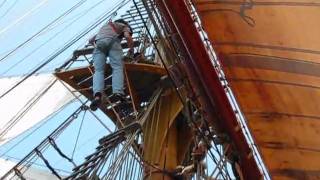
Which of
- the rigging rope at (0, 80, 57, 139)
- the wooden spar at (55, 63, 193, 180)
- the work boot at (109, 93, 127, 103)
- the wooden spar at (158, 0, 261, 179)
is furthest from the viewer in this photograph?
the rigging rope at (0, 80, 57, 139)

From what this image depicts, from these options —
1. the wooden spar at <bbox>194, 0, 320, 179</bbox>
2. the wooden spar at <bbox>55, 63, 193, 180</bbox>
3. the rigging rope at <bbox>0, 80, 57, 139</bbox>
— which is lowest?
the wooden spar at <bbox>194, 0, 320, 179</bbox>

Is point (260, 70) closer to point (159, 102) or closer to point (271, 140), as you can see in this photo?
point (271, 140)

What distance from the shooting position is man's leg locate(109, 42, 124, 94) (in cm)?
559

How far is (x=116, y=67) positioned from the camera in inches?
223

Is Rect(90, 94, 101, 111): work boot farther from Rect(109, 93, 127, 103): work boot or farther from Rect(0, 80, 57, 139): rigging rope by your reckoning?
Rect(0, 80, 57, 139): rigging rope

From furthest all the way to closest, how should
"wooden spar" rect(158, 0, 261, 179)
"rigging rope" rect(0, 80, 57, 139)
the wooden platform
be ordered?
1. "rigging rope" rect(0, 80, 57, 139)
2. the wooden platform
3. "wooden spar" rect(158, 0, 261, 179)

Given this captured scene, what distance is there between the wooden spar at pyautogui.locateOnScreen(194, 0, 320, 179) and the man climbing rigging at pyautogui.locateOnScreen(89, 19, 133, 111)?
4.09 feet

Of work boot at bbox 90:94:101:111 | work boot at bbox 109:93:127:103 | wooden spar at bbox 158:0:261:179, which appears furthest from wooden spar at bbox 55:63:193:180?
wooden spar at bbox 158:0:261:179

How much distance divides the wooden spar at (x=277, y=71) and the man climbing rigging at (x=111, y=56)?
A: 1.25m

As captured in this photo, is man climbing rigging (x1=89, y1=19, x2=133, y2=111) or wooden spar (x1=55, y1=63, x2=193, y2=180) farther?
wooden spar (x1=55, y1=63, x2=193, y2=180)

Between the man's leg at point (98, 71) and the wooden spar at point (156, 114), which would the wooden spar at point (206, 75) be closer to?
the man's leg at point (98, 71)

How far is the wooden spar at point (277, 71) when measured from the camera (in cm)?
397

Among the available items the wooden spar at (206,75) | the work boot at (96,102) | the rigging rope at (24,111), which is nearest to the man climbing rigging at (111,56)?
the work boot at (96,102)

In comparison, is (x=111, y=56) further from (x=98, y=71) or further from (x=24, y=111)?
(x=24, y=111)
